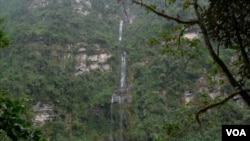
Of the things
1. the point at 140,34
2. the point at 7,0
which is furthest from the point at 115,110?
the point at 7,0

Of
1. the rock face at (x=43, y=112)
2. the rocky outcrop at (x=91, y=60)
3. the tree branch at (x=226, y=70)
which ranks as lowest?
the rock face at (x=43, y=112)

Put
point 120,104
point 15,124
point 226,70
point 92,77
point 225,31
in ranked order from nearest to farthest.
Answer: point 15,124 < point 226,70 < point 225,31 < point 120,104 < point 92,77

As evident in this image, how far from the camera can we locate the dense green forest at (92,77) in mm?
32469

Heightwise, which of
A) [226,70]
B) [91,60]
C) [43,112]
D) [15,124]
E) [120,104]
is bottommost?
[43,112]

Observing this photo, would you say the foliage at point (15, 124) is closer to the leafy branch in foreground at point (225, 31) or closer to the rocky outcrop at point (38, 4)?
the leafy branch in foreground at point (225, 31)

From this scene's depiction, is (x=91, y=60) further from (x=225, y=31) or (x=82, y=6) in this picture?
(x=225, y=31)

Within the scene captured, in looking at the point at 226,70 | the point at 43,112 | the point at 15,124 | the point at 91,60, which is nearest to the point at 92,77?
the point at 91,60

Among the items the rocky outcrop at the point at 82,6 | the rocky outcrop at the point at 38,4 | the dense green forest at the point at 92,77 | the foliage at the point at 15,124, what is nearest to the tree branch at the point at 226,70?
the foliage at the point at 15,124

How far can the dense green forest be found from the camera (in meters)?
32.5

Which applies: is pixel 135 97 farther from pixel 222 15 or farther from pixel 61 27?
pixel 222 15

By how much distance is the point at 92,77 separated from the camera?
3934cm

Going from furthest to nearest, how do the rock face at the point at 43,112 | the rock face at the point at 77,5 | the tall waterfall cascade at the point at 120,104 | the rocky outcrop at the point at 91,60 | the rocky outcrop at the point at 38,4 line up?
the rocky outcrop at the point at 38,4 < the rock face at the point at 77,5 < the rocky outcrop at the point at 91,60 < the rock face at the point at 43,112 < the tall waterfall cascade at the point at 120,104

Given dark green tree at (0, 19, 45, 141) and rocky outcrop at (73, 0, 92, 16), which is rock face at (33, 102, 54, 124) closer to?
rocky outcrop at (73, 0, 92, 16)

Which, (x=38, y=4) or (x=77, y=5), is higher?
(x=38, y=4)
